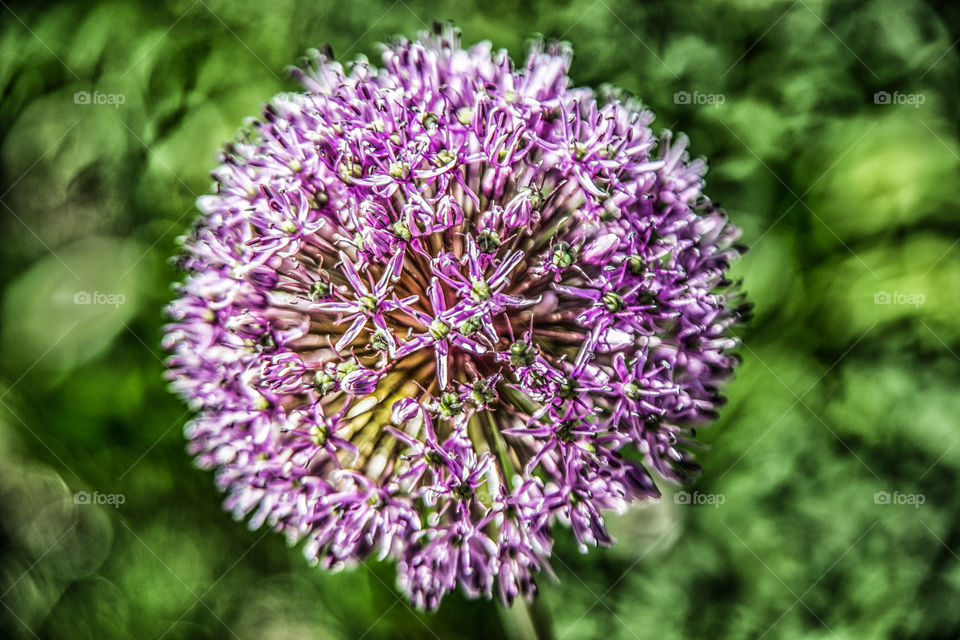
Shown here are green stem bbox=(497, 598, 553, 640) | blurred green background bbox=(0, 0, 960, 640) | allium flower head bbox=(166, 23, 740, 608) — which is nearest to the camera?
allium flower head bbox=(166, 23, 740, 608)

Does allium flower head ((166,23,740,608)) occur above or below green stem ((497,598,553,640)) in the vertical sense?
above

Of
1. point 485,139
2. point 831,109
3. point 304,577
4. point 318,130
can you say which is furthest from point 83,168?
point 831,109

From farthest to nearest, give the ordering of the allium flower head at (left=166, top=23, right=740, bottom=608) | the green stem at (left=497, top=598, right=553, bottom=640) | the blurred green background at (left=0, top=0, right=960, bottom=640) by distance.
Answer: the blurred green background at (left=0, top=0, right=960, bottom=640) → the green stem at (left=497, top=598, right=553, bottom=640) → the allium flower head at (left=166, top=23, right=740, bottom=608)

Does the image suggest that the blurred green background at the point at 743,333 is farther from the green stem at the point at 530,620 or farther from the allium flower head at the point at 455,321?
the allium flower head at the point at 455,321

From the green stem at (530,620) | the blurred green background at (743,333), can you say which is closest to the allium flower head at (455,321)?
the green stem at (530,620)

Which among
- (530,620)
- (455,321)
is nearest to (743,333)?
(530,620)

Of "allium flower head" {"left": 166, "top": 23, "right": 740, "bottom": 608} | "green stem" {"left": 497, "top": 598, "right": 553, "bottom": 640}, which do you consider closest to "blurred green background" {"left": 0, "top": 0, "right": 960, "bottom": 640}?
"green stem" {"left": 497, "top": 598, "right": 553, "bottom": 640}

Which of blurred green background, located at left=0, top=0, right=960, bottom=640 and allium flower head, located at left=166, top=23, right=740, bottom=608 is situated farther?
blurred green background, located at left=0, top=0, right=960, bottom=640

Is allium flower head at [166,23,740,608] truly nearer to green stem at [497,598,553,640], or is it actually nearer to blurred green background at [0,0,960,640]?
green stem at [497,598,553,640]
